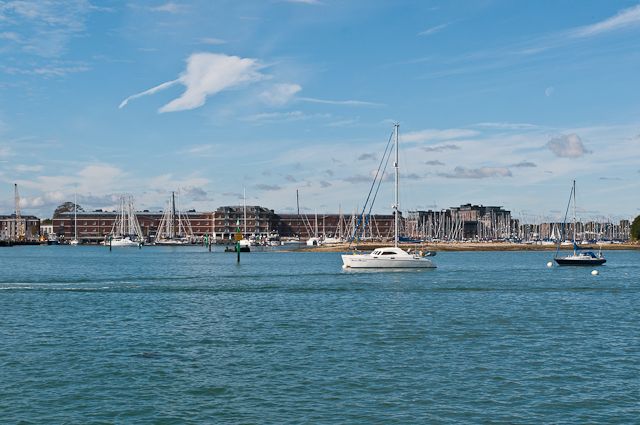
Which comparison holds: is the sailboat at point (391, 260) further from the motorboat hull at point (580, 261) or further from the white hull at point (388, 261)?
the motorboat hull at point (580, 261)

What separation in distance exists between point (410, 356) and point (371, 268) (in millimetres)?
59916

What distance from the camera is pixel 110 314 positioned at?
45.9 meters

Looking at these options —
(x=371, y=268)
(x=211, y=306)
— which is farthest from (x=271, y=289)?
(x=371, y=268)

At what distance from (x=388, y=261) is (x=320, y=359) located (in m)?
59.7

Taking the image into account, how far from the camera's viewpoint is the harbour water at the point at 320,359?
22.1m

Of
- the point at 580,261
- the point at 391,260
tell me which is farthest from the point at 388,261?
the point at 580,261

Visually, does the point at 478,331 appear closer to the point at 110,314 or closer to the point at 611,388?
the point at 611,388

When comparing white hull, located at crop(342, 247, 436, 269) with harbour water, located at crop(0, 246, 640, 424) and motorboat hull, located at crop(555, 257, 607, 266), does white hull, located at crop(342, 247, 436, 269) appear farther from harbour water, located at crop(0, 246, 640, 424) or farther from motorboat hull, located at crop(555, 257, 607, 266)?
harbour water, located at crop(0, 246, 640, 424)

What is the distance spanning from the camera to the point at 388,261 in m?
88.9

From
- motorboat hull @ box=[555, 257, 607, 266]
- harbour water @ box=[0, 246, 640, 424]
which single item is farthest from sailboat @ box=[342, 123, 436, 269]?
harbour water @ box=[0, 246, 640, 424]

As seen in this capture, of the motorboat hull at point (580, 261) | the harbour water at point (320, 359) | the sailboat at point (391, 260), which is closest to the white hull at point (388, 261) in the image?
the sailboat at point (391, 260)

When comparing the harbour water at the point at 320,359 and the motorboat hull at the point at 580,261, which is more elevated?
the motorboat hull at the point at 580,261

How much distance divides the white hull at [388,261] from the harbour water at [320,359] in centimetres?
3106

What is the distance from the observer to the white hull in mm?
88938
